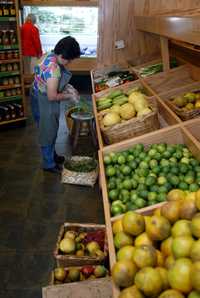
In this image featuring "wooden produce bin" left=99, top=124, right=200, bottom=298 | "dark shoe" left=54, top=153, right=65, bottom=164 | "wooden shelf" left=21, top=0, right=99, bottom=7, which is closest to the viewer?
"wooden produce bin" left=99, top=124, right=200, bottom=298

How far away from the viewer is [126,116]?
3.35 metres

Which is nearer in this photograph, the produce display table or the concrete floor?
the produce display table

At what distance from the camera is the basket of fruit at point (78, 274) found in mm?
2211

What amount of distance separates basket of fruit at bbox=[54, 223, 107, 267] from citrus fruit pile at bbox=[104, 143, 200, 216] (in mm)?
434

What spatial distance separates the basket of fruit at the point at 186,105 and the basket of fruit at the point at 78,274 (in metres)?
1.37

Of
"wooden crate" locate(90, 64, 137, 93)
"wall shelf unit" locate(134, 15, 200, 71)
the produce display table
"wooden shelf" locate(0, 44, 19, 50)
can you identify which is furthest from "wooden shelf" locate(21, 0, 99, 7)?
"wall shelf unit" locate(134, 15, 200, 71)

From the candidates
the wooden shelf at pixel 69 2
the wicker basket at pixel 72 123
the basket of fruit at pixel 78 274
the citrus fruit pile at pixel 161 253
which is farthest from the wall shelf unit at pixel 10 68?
the citrus fruit pile at pixel 161 253

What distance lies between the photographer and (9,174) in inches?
178

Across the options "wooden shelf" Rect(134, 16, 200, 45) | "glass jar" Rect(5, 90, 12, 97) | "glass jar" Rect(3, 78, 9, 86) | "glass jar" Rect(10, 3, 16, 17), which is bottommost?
"glass jar" Rect(5, 90, 12, 97)

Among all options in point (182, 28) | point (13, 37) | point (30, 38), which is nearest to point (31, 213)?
point (182, 28)

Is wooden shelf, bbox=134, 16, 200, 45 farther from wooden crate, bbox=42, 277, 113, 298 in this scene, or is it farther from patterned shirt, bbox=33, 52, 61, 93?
wooden crate, bbox=42, 277, 113, 298

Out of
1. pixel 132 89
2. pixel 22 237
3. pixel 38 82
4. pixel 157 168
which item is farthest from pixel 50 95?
pixel 157 168

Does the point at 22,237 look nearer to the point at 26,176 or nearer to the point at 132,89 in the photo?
the point at 26,176

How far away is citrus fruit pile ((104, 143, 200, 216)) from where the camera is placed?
2.07 metres
